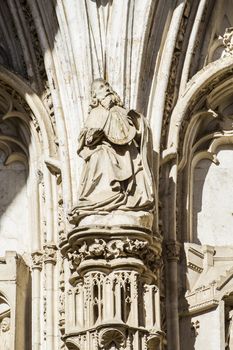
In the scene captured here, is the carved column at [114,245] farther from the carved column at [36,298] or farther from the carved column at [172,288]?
the carved column at [36,298]

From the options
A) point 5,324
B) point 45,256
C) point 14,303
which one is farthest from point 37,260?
point 5,324

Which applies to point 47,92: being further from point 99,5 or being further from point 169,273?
point 169,273

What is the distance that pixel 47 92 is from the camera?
18109 mm

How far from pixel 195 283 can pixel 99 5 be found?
10.9ft

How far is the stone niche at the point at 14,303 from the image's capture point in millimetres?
17406

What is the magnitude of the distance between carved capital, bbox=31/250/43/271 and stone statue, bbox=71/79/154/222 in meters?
1.15

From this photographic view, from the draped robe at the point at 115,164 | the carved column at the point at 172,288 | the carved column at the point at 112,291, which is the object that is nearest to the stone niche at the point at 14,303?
the carved column at the point at 112,291

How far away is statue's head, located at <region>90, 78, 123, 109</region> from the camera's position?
675 inches

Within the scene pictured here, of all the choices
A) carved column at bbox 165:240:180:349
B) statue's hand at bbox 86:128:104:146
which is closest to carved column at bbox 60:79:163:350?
statue's hand at bbox 86:128:104:146

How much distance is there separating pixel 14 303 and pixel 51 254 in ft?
2.22

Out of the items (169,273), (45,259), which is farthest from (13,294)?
(169,273)

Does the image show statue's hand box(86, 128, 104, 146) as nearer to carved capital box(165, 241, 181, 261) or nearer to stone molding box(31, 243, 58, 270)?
stone molding box(31, 243, 58, 270)

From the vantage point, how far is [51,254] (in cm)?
1753

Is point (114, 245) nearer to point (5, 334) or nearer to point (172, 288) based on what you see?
point (172, 288)
